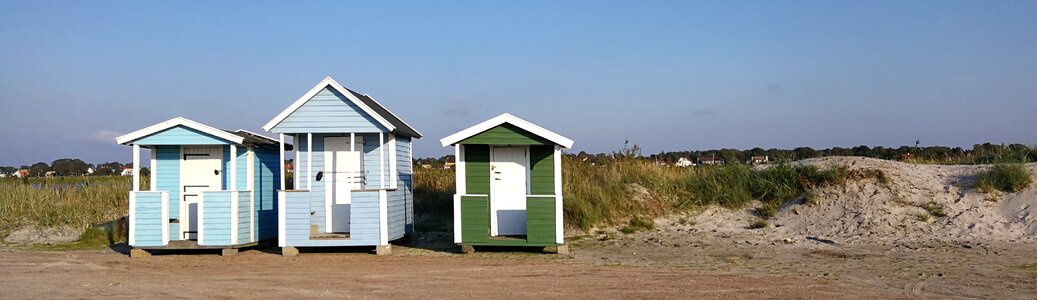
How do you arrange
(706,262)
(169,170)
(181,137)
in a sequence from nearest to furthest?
(706,262), (181,137), (169,170)

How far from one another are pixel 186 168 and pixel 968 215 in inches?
581

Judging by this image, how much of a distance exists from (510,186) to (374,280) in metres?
5.09

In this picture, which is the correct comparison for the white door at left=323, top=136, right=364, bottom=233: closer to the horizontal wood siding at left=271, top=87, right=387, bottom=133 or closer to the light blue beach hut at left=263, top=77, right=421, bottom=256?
the light blue beach hut at left=263, top=77, right=421, bottom=256

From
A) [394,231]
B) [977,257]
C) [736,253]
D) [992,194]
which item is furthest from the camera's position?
[992,194]

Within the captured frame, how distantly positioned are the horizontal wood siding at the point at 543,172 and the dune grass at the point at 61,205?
1097 cm

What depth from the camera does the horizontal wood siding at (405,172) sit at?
55.4 ft

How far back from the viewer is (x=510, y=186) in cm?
1666

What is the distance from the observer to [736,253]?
1473 centimetres

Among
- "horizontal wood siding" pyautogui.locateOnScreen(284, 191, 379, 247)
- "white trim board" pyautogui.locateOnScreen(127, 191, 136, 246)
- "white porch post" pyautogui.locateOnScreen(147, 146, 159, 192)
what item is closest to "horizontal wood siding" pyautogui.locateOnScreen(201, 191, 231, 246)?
"horizontal wood siding" pyautogui.locateOnScreen(284, 191, 379, 247)

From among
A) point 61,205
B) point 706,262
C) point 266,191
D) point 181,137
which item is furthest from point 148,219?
point 706,262

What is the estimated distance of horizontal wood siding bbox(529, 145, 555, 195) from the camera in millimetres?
16469

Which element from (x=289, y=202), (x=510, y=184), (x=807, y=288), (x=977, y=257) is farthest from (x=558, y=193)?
(x=977, y=257)

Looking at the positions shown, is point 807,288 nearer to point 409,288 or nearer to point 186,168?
point 409,288

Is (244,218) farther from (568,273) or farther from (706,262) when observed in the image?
(706,262)
